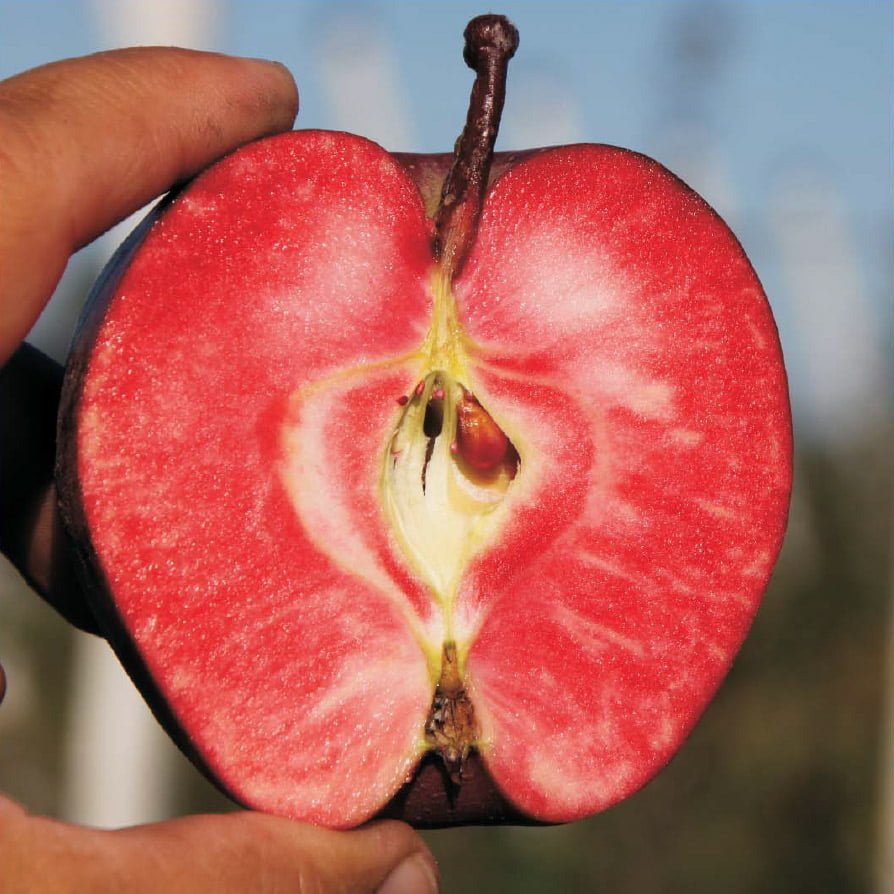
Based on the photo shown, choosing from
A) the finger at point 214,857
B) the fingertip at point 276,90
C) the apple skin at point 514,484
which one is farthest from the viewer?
the fingertip at point 276,90

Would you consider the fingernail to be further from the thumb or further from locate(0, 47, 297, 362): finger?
locate(0, 47, 297, 362): finger

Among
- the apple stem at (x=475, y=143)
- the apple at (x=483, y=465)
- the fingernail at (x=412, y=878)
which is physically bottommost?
the fingernail at (x=412, y=878)

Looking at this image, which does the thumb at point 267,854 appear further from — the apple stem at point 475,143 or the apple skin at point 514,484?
the apple stem at point 475,143

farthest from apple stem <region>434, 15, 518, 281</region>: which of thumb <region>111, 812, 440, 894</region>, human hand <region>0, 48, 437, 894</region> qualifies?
thumb <region>111, 812, 440, 894</region>

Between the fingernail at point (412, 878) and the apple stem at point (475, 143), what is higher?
the apple stem at point (475, 143)

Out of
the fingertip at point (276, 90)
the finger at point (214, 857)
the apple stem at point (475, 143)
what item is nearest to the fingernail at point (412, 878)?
the finger at point (214, 857)

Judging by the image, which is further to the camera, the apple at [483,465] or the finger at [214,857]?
the apple at [483,465]

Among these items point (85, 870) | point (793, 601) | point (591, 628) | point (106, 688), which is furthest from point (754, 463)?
point (793, 601)
